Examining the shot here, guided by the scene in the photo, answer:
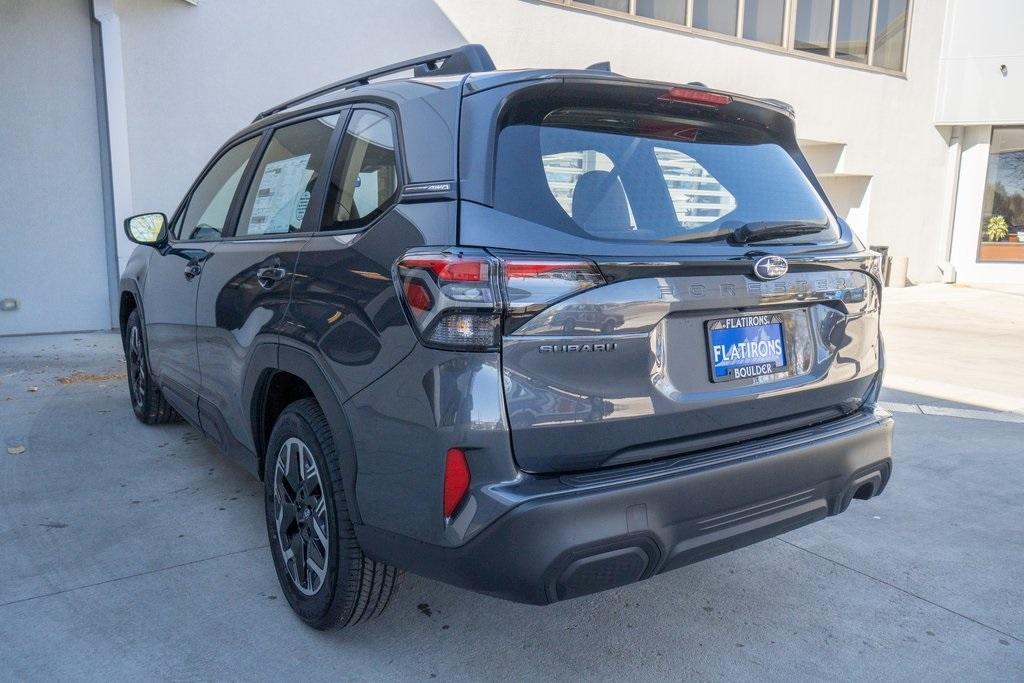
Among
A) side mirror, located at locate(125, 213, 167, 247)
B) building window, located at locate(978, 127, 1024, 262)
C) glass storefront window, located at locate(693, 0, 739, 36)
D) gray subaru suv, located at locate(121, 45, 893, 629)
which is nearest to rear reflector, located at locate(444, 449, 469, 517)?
gray subaru suv, located at locate(121, 45, 893, 629)

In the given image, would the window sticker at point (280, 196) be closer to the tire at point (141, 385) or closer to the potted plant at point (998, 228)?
the tire at point (141, 385)

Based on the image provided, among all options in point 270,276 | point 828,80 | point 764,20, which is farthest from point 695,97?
point 828,80

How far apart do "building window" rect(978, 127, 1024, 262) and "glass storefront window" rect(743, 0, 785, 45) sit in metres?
5.90

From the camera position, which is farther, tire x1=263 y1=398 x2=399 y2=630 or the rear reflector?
tire x1=263 y1=398 x2=399 y2=630

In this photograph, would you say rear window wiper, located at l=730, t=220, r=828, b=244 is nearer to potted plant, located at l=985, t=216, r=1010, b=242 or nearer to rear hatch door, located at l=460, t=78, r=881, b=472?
rear hatch door, located at l=460, t=78, r=881, b=472

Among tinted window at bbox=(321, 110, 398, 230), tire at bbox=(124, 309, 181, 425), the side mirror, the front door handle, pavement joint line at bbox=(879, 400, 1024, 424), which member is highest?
tinted window at bbox=(321, 110, 398, 230)

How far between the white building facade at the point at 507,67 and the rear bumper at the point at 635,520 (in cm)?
83

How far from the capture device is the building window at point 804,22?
12.6m

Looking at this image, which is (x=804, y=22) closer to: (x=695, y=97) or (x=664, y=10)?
(x=664, y=10)

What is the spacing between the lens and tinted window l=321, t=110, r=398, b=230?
2467 mm

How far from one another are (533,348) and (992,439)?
4520 millimetres

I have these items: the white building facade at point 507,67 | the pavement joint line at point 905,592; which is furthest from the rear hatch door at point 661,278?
the pavement joint line at point 905,592

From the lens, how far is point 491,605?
2.98 m

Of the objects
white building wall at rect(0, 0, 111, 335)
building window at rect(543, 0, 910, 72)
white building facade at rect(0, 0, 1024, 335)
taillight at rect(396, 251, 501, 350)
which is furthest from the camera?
building window at rect(543, 0, 910, 72)
